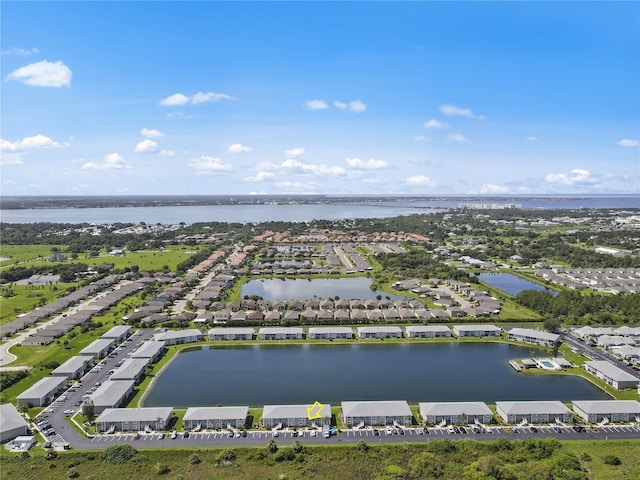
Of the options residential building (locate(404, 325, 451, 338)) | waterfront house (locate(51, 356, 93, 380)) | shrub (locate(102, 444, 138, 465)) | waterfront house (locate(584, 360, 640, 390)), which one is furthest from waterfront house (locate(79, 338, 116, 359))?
waterfront house (locate(584, 360, 640, 390))

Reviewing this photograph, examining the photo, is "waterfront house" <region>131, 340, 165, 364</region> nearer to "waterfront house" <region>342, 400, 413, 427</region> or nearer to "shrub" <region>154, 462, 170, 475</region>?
"shrub" <region>154, 462, 170, 475</region>

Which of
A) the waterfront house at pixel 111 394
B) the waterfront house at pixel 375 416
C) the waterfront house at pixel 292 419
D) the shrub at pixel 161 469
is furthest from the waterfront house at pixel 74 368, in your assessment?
the waterfront house at pixel 375 416

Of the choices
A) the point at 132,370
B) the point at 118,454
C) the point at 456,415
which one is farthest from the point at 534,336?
the point at 118,454

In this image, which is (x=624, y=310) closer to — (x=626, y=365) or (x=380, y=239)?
(x=626, y=365)

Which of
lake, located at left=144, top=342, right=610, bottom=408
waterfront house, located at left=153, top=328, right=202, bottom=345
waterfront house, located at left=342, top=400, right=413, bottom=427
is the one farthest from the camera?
waterfront house, located at left=153, top=328, right=202, bottom=345

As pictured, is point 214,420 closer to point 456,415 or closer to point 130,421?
point 130,421

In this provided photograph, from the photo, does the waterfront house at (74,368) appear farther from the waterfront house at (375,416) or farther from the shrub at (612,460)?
the shrub at (612,460)
